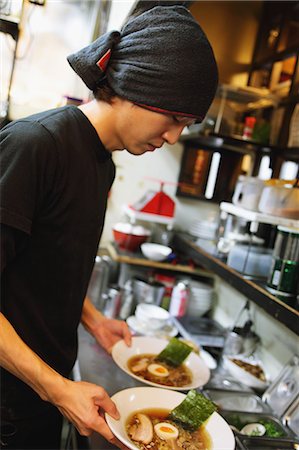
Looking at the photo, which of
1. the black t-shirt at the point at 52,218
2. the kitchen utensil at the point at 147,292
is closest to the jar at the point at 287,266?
the black t-shirt at the point at 52,218

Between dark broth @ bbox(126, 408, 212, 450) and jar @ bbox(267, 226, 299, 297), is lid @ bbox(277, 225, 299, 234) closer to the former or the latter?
jar @ bbox(267, 226, 299, 297)

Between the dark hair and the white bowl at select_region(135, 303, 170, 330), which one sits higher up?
the dark hair

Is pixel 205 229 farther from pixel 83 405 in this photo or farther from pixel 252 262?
pixel 83 405

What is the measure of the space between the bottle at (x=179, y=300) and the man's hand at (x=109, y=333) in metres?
0.96

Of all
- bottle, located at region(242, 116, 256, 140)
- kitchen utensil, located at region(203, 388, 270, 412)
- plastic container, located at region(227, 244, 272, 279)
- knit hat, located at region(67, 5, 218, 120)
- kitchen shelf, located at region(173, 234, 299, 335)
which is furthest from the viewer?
bottle, located at region(242, 116, 256, 140)

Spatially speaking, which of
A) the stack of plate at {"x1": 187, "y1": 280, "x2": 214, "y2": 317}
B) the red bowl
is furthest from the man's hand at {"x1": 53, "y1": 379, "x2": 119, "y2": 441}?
the red bowl

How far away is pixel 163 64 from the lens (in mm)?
1188

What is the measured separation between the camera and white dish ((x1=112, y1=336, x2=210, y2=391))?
5.68 feet

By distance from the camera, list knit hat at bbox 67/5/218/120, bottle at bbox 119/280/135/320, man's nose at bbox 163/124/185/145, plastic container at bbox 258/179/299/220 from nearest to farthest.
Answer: knit hat at bbox 67/5/218/120 → man's nose at bbox 163/124/185/145 → plastic container at bbox 258/179/299/220 → bottle at bbox 119/280/135/320

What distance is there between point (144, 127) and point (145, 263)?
5.82 feet

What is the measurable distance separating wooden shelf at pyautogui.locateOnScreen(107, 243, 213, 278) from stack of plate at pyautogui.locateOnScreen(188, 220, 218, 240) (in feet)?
0.91

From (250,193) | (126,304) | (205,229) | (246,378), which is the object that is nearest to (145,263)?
(126,304)

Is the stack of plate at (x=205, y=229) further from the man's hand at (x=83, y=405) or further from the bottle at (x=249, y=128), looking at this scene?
the man's hand at (x=83, y=405)

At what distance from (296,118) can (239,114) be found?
560 mm
